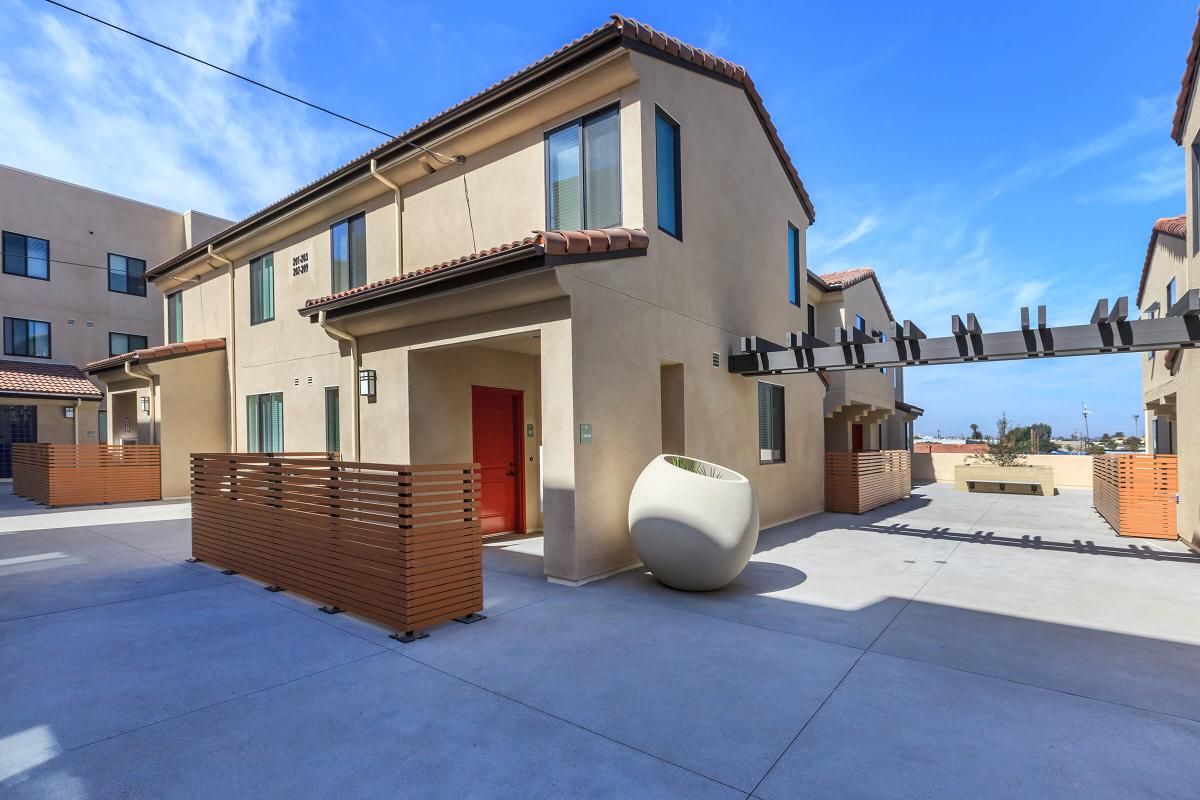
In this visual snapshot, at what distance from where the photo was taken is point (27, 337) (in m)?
20.3

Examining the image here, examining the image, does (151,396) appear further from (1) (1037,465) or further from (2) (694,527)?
(1) (1037,465)

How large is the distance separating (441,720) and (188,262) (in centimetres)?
1605

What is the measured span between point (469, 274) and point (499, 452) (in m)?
3.73

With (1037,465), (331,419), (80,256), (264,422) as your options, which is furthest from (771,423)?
(80,256)

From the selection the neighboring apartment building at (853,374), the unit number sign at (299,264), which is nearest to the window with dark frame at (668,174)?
the neighboring apartment building at (853,374)

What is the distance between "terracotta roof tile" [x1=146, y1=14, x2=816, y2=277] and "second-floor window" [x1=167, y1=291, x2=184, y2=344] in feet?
11.4

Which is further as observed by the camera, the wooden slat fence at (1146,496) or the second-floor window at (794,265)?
the second-floor window at (794,265)

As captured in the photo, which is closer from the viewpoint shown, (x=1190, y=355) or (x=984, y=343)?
(x=984, y=343)

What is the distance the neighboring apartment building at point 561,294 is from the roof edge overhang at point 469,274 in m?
0.03

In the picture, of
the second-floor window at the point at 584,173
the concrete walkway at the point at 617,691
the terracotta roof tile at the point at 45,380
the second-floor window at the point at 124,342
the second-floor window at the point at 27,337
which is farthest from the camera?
the second-floor window at the point at 124,342

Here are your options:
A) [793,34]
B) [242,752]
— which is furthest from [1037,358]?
[242,752]

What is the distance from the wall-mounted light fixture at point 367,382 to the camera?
8.65 metres

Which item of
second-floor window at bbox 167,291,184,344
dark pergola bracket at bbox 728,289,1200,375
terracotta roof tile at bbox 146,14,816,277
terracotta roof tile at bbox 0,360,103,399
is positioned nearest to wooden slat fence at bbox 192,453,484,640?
terracotta roof tile at bbox 146,14,816,277

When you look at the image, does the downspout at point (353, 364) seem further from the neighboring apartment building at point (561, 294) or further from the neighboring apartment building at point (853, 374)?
the neighboring apartment building at point (853, 374)
